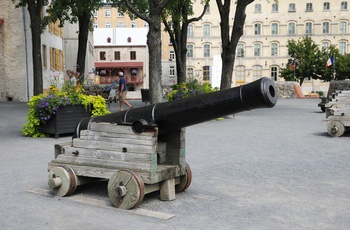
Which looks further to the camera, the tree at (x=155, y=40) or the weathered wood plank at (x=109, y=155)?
the tree at (x=155, y=40)

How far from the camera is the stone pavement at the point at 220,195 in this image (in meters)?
5.47

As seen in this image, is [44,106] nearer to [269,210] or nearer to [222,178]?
[222,178]

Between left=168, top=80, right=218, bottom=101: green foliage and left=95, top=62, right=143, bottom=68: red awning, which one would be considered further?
left=95, top=62, right=143, bottom=68: red awning

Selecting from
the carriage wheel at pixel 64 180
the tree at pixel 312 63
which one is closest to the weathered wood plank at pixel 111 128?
the carriage wheel at pixel 64 180

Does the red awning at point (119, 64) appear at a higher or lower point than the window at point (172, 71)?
higher

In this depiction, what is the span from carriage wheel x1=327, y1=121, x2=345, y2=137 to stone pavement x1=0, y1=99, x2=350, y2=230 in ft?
5.90

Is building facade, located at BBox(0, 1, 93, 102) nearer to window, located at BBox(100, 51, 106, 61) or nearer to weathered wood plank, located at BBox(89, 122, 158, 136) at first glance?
weathered wood plank, located at BBox(89, 122, 158, 136)

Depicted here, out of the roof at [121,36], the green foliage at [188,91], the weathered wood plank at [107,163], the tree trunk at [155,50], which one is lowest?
the weathered wood plank at [107,163]

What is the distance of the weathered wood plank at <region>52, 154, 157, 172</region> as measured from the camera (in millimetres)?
5934

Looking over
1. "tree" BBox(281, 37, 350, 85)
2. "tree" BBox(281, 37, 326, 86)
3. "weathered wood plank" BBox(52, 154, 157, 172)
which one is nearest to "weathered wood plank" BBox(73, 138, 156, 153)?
"weathered wood plank" BBox(52, 154, 157, 172)

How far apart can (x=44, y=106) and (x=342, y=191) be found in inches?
333

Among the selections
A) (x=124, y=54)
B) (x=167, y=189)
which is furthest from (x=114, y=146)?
(x=124, y=54)

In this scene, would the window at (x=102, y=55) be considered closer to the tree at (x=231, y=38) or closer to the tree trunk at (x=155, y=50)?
the tree at (x=231, y=38)

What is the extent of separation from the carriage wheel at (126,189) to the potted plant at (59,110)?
7573 millimetres
